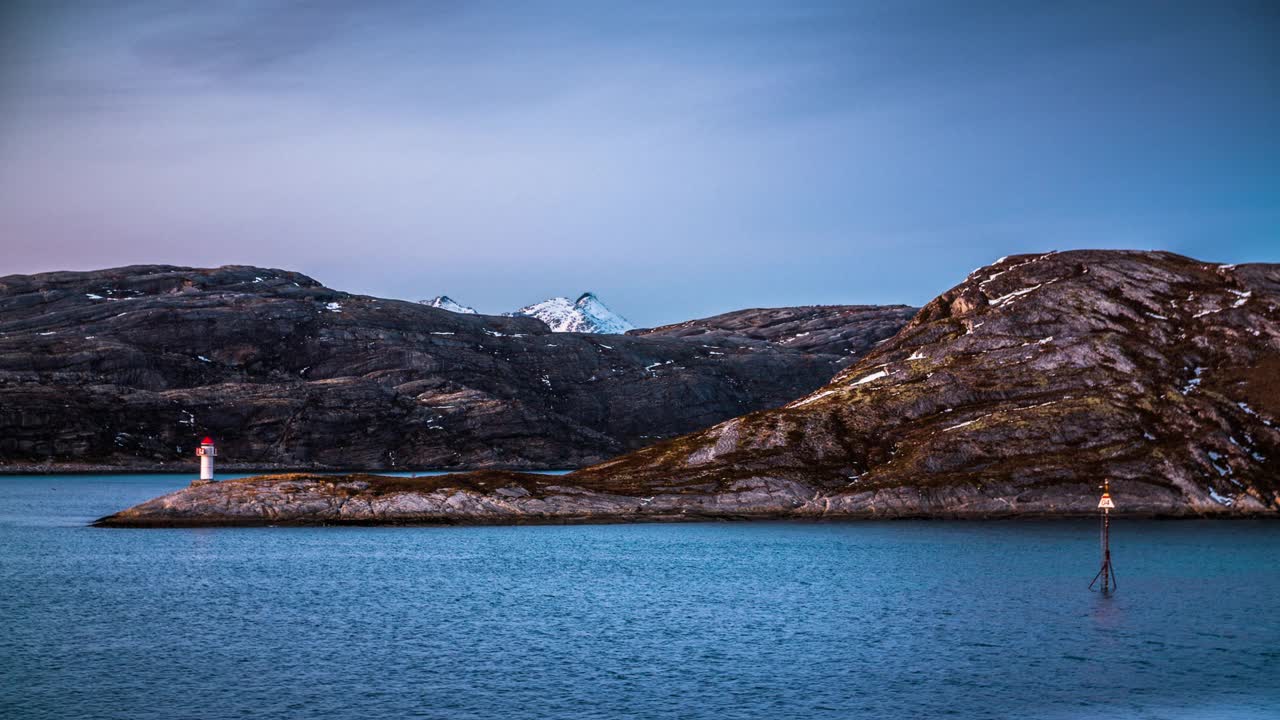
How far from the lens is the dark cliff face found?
136 m

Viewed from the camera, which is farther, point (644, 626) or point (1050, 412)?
point (1050, 412)

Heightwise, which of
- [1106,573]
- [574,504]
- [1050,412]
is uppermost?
[1050,412]

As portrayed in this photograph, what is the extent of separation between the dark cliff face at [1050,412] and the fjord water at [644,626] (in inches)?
523

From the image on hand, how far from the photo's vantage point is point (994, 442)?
14288 centimetres

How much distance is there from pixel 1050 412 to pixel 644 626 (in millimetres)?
90817

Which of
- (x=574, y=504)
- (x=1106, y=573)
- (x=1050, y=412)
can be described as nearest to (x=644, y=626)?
(x=1106, y=573)

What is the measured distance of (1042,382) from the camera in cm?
15612

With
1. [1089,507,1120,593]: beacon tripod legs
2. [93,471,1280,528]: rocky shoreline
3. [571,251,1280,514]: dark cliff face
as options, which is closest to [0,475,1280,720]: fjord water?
[1089,507,1120,593]: beacon tripod legs

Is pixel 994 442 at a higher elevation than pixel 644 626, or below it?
higher

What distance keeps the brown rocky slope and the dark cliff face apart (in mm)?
257

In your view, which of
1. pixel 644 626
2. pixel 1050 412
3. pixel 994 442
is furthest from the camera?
pixel 1050 412

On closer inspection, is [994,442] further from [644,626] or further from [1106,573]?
[644,626]

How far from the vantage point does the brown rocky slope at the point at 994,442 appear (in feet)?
442

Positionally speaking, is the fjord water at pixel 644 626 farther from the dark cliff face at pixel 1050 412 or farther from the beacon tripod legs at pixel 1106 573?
the dark cliff face at pixel 1050 412
